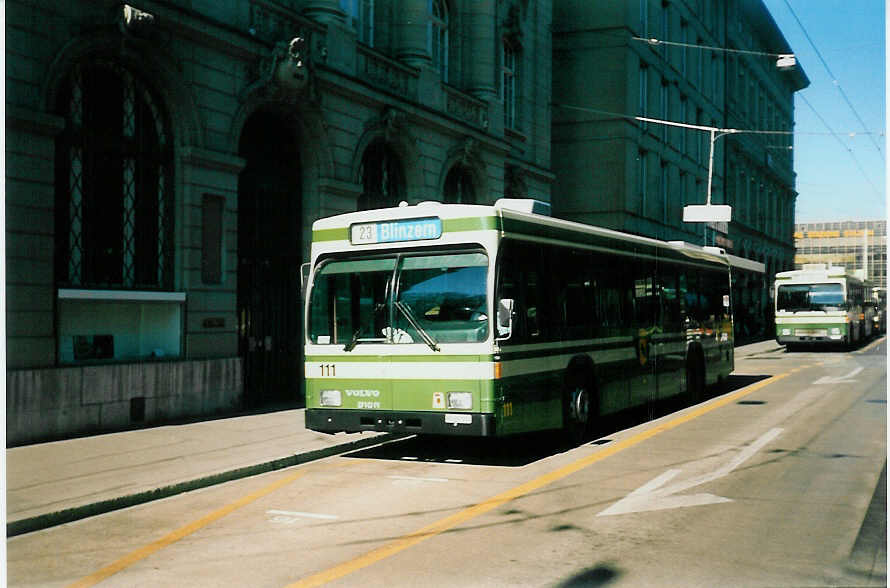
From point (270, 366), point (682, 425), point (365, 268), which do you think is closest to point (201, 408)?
point (270, 366)

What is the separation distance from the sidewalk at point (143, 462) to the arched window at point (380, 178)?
24.5 ft

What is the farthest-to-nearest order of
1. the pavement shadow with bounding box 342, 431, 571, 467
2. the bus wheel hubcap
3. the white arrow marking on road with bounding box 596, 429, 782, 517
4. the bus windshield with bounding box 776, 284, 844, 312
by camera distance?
the bus windshield with bounding box 776, 284, 844, 312 → the bus wheel hubcap → the pavement shadow with bounding box 342, 431, 571, 467 → the white arrow marking on road with bounding box 596, 429, 782, 517

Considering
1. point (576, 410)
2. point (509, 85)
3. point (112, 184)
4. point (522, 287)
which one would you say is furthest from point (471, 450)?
point (509, 85)

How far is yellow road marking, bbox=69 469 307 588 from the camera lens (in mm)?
6273

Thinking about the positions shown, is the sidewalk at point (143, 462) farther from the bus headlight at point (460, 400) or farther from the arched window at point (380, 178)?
the arched window at point (380, 178)

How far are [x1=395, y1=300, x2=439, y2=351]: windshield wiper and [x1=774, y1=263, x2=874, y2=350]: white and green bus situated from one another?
27.4 metres

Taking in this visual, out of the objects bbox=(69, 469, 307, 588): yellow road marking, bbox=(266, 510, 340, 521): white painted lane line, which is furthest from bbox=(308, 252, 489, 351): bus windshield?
bbox=(266, 510, 340, 521): white painted lane line

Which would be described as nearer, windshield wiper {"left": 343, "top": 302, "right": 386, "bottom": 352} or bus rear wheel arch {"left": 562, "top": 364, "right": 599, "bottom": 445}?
windshield wiper {"left": 343, "top": 302, "right": 386, "bottom": 352}

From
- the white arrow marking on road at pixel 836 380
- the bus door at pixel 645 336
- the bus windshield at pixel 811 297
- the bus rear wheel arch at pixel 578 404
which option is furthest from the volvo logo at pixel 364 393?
the bus windshield at pixel 811 297

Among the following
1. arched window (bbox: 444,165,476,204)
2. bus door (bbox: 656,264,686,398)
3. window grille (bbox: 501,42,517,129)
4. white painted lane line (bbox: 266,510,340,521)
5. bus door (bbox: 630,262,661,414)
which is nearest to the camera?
white painted lane line (bbox: 266,510,340,521)

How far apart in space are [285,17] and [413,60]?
5.04 m

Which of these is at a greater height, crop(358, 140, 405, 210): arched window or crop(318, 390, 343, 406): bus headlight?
crop(358, 140, 405, 210): arched window

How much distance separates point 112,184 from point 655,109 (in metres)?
30.0

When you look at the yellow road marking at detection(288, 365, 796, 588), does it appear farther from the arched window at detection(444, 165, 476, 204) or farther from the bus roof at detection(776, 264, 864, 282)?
the bus roof at detection(776, 264, 864, 282)
